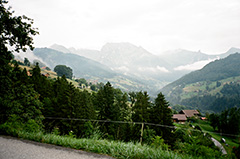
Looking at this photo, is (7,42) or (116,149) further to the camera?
(7,42)

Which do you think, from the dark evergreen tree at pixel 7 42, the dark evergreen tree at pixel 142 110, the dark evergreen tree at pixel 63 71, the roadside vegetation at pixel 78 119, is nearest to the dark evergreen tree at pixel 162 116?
the roadside vegetation at pixel 78 119

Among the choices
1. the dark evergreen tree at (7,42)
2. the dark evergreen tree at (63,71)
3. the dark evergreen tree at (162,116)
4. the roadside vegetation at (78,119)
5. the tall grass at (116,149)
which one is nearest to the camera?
the tall grass at (116,149)

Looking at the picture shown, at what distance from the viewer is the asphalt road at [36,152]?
3.92 meters

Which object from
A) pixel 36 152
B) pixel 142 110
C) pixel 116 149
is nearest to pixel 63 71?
pixel 142 110

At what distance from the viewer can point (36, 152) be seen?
4164 millimetres

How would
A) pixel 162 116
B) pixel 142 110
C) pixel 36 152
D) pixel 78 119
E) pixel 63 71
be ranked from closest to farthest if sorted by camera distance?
1. pixel 36 152
2. pixel 78 119
3. pixel 162 116
4. pixel 142 110
5. pixel 63 71

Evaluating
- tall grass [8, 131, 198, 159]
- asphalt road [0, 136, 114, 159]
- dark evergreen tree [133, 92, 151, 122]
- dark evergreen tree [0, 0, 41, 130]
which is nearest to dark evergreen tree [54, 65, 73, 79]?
dark evergreen tree [133, 92, 151, 122]

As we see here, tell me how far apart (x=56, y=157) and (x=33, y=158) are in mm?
582

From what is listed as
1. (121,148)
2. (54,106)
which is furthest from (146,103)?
(121,148)

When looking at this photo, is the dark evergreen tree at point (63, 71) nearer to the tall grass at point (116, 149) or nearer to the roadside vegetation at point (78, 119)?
the roadside vegetation at point (78, 119)

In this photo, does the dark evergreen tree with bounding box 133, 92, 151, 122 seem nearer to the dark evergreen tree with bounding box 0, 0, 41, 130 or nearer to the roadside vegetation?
the roadside vegetation

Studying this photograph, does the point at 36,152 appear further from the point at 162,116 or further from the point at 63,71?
the point at 63,71

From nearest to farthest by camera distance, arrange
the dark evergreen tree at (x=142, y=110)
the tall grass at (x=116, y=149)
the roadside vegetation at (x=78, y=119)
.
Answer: the tall grass at (x=116, y=149) < the roadside vegetation at (x=78, y=119) < the dark evergreen tree at (x=142, y=110)

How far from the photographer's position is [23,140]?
198 inches
